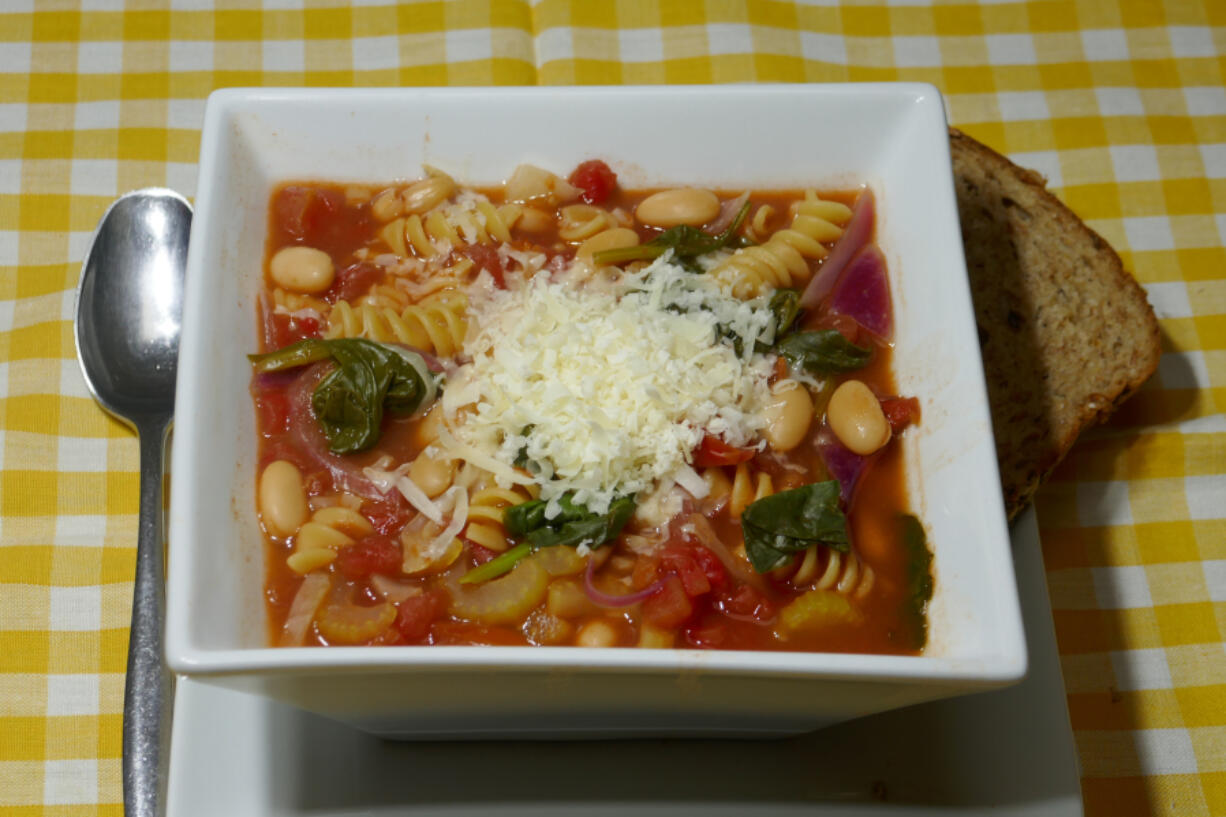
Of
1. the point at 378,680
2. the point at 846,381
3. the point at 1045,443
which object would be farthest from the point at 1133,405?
the point at 378,680

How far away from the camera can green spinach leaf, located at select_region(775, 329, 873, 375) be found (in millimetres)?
3684

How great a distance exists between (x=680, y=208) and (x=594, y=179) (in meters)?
0.33

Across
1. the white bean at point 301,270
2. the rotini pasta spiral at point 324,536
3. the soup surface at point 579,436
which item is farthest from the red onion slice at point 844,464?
the white bean at point 301,270

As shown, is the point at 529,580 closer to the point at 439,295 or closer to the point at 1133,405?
the point at 439,295

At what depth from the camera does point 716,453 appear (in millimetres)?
3467

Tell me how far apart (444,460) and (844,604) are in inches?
51.4

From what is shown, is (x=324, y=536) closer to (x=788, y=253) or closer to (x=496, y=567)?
(x=496, y=567)

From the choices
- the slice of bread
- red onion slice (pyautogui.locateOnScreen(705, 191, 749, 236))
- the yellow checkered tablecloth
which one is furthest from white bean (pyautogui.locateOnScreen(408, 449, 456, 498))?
the slice of bread

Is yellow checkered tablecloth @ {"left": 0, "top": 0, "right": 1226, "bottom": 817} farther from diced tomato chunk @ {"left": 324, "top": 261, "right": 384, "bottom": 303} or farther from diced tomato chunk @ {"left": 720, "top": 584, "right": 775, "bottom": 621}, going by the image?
diced tomato chunk @ {"left": 720, "top": 584, "right": 775, "bottom": 621}

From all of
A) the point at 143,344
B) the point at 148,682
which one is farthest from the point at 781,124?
the point at 148,682

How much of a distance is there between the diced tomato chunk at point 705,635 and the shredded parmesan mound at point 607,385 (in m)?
0.42

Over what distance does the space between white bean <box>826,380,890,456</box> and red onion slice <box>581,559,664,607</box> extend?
790 millimetres

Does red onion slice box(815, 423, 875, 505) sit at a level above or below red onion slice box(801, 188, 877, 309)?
below

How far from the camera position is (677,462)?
337 cm
